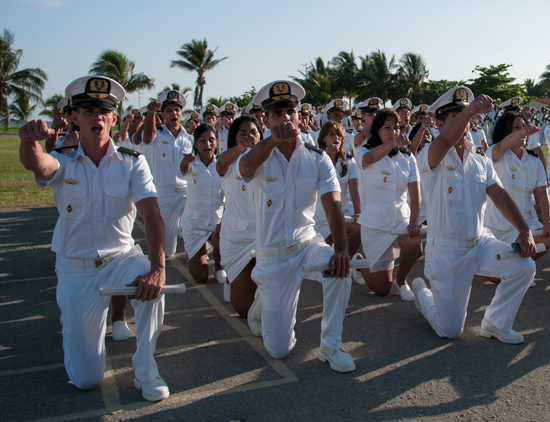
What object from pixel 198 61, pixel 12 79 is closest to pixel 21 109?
pixel 12 79

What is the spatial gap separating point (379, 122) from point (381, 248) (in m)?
1.52

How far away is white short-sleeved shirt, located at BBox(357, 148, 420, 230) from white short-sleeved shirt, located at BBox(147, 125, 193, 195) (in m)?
3.39

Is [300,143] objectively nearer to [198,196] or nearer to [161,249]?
[161,249]

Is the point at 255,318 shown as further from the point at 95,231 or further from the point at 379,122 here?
the point at 379,122

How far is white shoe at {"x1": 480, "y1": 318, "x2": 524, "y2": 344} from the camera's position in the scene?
4406 mm

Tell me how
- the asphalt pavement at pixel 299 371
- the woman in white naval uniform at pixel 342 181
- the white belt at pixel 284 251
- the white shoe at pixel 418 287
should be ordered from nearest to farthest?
the asphalt pavement at pixel 299 371 → the white belt at pixel 284 251 → the white shoe at pixel 418 287 → the woman in white naval uniform at pixel 342 181

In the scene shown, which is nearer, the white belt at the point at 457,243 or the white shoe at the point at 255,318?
the white belt at the point at 457,243

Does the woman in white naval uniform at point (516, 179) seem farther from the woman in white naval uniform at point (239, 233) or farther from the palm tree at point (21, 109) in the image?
the palm tree at point (21, 109)

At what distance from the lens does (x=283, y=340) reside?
421 centimetres

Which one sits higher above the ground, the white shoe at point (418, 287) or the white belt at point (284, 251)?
the white belt at point (284, 251)

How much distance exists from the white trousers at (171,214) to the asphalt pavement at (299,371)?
219 cm

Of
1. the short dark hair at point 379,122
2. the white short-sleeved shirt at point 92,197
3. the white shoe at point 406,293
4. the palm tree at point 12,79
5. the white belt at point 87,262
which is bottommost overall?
the white shoe at point 406,293

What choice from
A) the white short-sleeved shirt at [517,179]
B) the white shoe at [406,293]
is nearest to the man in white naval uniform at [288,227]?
the white shoe at [406,293]

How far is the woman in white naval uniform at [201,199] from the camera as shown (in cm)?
671
